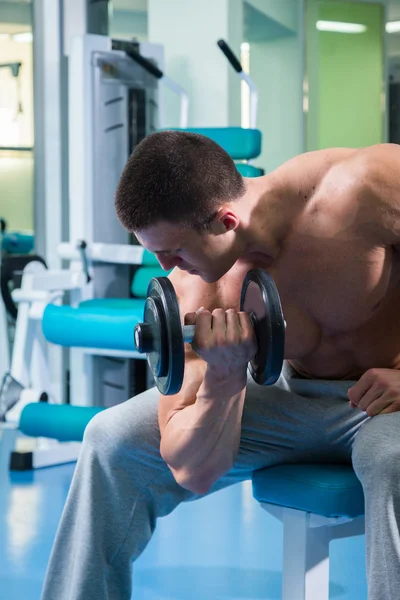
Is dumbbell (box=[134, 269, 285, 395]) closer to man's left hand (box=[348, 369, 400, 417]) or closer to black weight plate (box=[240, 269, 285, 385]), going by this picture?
black weight plate (box=[240, 269, 285, 385])

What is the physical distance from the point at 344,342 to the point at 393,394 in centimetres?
20

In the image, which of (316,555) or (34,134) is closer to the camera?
(316,555)

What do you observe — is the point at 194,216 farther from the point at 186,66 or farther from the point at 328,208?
the point at 186,66

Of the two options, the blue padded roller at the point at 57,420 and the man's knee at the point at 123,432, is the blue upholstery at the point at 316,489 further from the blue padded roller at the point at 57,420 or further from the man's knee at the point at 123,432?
the blue padded roller at the point at 57,420

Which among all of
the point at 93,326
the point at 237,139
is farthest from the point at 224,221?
the point at 237,139

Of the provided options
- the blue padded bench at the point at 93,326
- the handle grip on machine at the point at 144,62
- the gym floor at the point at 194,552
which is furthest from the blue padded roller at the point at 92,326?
the handle grip on machine at the point at 144,62

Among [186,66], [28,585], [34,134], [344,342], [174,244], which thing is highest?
[186,66]

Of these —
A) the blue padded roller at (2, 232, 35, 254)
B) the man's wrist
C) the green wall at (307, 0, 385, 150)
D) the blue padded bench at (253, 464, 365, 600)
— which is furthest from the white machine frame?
the green wall at (307, 0, 385, 150)

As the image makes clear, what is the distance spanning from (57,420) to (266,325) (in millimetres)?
1920

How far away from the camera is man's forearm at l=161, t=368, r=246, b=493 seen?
5.67 ft

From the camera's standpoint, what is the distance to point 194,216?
1696 millimetres

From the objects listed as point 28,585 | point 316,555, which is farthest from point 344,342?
point 28,585

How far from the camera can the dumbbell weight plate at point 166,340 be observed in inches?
61.4

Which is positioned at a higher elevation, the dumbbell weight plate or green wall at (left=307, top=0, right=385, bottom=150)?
green wall at (left=307, top=0, right=385, bottom=150)
